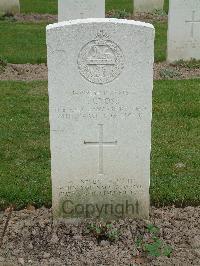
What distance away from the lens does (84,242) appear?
4.20 m

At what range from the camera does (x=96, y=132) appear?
4215mm

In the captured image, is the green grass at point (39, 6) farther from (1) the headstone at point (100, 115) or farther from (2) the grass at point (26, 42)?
(1) the headstone at point (100, 115)

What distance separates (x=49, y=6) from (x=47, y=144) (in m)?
10.4

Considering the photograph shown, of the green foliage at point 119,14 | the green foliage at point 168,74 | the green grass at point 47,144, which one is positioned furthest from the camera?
the green foliage at point 119,14

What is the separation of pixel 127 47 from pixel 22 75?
5424 mm

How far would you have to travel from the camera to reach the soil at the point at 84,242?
4.02m

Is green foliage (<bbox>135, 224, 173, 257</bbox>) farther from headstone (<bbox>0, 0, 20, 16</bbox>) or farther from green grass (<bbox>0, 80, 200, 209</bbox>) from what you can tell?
headstone (<bbox>0, 0, 20, 16</bbox>)

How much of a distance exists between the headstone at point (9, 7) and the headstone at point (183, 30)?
21.0ft

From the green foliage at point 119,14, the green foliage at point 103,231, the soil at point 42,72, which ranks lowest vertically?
the green foliage at point 103,231

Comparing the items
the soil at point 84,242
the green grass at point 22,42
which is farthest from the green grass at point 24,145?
the green grass at point 22,42

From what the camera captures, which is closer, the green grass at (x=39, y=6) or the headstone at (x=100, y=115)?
the headstone at (x=100, y=115)

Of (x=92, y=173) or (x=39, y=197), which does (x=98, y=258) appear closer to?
(x=92, y=173)

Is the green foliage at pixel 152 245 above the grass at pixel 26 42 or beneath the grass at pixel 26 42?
beneath

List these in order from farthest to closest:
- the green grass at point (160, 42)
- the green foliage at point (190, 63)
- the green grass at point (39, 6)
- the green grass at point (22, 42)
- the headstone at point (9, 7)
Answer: the green grass at point (39, 6), the headstone at point (9, 7), the green grass at point (160, 42), the green grass at point (22, 42), the green foliage at point (190, 63)
